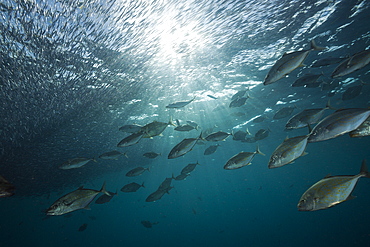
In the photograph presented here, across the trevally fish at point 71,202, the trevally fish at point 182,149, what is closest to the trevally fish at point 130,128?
the trevally fish at point 182,149

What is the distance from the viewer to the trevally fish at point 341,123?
2.76 meters

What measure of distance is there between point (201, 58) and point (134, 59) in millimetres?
3835

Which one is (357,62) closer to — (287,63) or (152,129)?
(287,63)

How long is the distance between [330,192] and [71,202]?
500 cm

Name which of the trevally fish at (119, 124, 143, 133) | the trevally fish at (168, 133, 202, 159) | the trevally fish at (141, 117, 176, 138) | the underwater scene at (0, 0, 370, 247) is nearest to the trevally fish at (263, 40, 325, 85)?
the underwater scene at (0, 0, 370, 247)

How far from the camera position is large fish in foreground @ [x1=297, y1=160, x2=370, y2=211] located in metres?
2.69

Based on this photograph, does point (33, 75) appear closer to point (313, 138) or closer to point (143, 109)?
point (143, 109)

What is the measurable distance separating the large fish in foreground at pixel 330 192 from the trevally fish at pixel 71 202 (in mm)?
4369

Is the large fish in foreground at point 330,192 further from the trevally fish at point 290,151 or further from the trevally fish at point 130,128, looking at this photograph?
the trevally fish at point 130,128

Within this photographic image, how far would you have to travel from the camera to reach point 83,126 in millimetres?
13781

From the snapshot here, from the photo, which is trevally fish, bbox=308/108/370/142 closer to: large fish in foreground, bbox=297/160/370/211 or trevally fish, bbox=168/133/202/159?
large fish in foreground, bbox=297/160/370/211

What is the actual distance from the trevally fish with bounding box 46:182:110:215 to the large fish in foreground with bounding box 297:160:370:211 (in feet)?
14.3

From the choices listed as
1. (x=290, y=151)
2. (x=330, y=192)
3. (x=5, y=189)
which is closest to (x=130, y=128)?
(x=5, y=189)

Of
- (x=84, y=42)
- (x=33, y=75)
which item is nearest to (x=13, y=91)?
(x=33, y=75)
